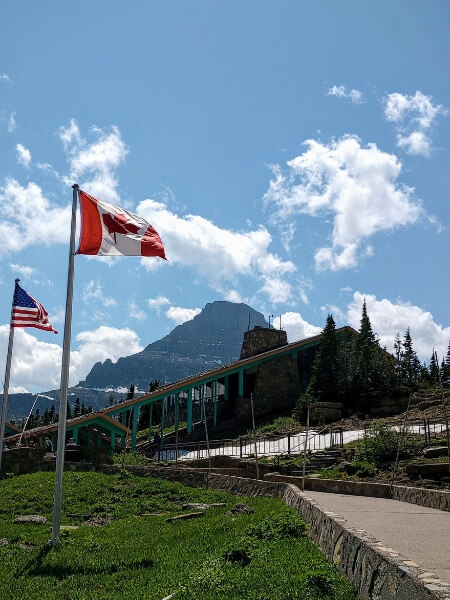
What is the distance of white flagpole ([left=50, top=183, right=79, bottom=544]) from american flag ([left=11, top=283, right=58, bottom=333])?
660 cm

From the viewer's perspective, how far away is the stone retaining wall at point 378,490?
1388 cm

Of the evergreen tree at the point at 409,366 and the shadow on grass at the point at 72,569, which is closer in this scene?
the shadow on grass at the point at 72,569

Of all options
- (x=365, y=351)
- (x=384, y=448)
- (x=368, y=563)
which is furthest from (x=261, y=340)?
(x=368, y=563)

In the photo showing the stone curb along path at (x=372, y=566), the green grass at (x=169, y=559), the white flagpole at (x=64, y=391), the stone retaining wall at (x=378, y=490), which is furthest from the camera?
the stone retaining wall at (x=378, y=490)

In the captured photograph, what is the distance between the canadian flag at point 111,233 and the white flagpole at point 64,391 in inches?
20.0

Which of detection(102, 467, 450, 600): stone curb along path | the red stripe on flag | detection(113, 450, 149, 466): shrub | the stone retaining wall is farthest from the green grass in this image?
detection(113, 450, 149, 466): shrub

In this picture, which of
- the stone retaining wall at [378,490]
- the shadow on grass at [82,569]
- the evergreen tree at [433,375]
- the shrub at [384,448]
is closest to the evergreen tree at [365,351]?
the evergreen tree at [433,375]

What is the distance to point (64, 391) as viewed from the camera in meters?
12.9

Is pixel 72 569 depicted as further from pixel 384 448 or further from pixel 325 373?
pixel 325 373

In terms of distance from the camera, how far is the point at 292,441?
34969 mm

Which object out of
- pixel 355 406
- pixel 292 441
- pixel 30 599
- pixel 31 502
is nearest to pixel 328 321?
pixel 355 406

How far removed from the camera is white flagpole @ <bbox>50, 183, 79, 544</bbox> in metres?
12.1

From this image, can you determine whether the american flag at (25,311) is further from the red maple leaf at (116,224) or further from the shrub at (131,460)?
the shrub at (131,460)

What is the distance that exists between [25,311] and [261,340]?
45.9 metres
